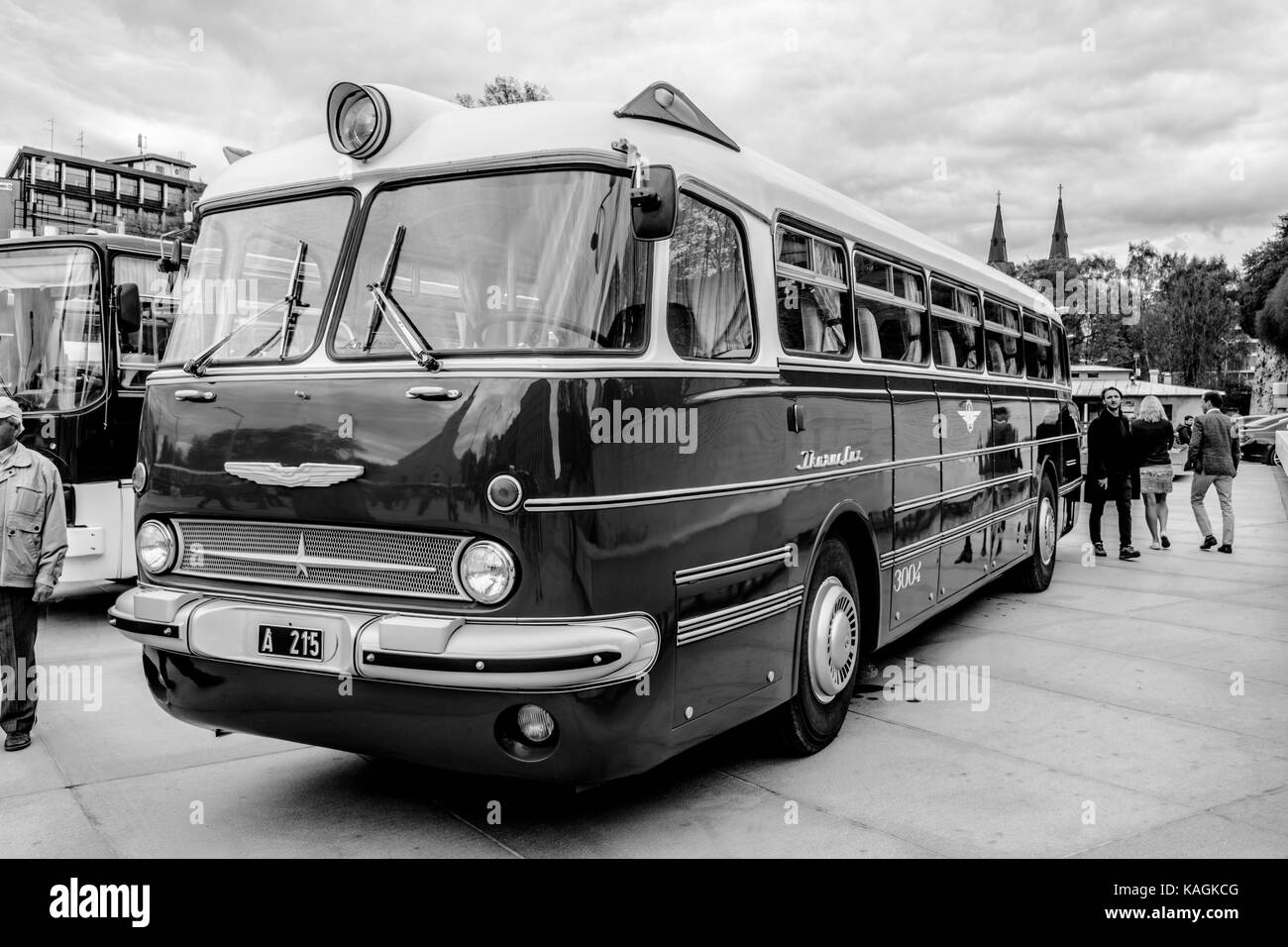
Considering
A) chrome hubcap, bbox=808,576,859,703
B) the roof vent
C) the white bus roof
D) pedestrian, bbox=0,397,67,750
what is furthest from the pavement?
the roof vent

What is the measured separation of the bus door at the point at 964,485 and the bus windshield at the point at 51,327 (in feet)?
23.6

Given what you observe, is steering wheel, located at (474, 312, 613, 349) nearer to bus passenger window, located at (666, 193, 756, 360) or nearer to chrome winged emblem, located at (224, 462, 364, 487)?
bus passenger window, located at (666, 193, 756, 360)

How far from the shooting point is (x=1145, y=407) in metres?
14.3

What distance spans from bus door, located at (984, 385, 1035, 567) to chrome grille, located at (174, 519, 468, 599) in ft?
19.7

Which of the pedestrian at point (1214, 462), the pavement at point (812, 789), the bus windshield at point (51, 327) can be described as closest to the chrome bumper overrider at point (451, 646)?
the pavement at point (812, 789)

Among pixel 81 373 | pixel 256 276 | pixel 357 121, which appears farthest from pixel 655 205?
pixel 81 373

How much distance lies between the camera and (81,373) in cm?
971

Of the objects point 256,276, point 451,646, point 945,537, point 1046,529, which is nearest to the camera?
point 451,646

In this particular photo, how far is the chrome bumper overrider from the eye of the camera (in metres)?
3.77

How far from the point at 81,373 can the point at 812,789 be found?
7.64 meters

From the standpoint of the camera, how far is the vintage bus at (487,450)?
12.7 ft

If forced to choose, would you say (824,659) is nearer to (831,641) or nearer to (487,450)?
(831,641)
